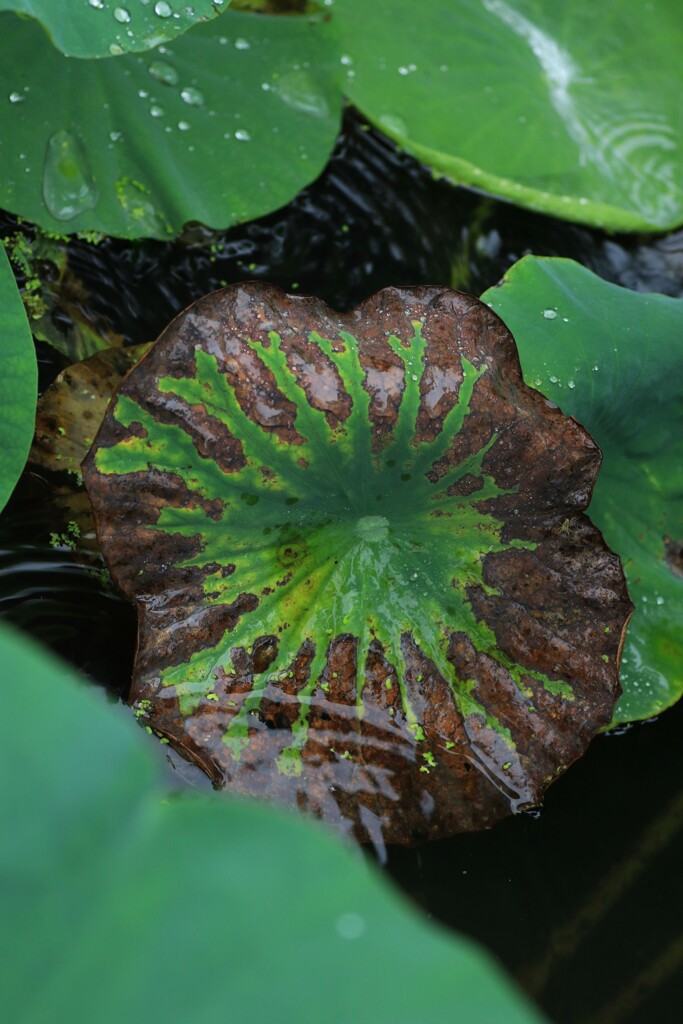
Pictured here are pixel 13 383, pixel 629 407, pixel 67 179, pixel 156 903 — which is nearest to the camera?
pixel 156 903

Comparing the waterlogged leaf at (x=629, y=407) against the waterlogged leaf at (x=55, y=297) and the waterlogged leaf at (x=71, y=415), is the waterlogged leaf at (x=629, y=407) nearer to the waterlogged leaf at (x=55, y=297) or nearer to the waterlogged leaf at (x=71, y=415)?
the waterlogged leaf at (x=71, y=415)

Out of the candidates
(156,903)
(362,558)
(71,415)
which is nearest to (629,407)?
(362,558)

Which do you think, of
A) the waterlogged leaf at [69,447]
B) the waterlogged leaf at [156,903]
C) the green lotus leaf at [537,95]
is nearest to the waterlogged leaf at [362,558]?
the waterlogged leaf at [69,447]

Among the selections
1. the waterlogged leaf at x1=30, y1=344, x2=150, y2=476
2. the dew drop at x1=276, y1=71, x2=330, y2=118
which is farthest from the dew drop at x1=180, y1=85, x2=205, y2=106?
the waterlogged leaf at x1=30, y1=344, x2=150, y2=476

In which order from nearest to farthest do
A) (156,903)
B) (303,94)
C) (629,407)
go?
1. (156,903)
2. (629,407)
3. (303,94)

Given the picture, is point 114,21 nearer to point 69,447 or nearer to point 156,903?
point 69,447

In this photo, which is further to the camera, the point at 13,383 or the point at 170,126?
the point at 170,126

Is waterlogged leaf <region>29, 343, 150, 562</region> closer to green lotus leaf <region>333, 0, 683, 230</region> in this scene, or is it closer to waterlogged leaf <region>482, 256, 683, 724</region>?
waterlogged leaf <region>482, 256, 683, 724</region>

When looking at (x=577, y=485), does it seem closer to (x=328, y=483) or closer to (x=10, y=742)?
(x=328, y=483)
